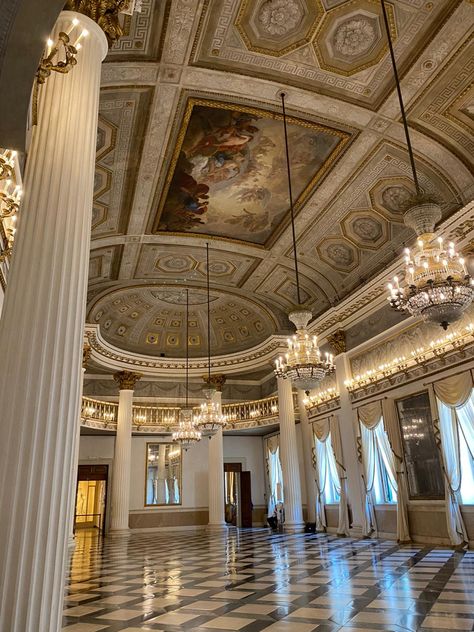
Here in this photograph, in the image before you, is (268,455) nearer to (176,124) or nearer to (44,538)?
(176,124)

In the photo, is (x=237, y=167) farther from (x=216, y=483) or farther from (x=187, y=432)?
(x=216, y=483)

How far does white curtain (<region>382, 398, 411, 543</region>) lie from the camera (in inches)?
417

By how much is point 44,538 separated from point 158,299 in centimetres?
1454

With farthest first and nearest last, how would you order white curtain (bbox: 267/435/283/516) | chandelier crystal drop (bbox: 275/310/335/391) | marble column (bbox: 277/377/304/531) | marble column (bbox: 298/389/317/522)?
1. white curtain (bbox: 267/435/283/516)
2. marble column (bbox: 298/389/317/522)
3. marble column (bbox: 277/377/304/531)
4. chandelier crystal drop (bbox: 275/310/335/391)

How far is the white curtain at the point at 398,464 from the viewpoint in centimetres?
1059

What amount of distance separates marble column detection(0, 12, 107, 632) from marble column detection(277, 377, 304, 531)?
12398mm

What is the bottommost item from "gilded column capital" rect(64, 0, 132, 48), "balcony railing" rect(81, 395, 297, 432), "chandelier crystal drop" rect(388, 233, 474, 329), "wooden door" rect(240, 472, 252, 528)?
"wooden door" rect(240, 472, 252, 528)

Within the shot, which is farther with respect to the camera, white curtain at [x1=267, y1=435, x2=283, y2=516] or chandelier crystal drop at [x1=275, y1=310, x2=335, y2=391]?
white curtain at [x1=267, y1=435, x2=283, y2=516]

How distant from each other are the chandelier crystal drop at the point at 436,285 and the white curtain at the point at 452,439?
15.7 ft

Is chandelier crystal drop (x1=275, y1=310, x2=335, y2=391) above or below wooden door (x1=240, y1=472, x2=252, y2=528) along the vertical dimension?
above

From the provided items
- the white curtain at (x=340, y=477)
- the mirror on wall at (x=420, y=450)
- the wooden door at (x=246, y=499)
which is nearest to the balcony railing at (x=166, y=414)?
the wooden door at (x=246, y=499)

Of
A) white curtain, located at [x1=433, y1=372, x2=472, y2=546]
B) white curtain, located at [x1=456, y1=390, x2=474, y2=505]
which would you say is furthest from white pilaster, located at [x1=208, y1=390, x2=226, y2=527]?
white curtain, located at [x1=456, y1=390, x2=474, y2=505]

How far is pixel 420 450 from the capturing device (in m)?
10.7

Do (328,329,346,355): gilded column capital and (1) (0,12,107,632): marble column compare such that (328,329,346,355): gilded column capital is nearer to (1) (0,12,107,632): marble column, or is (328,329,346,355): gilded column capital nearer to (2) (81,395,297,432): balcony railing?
(2) (81,395,297,432): balcony railing
